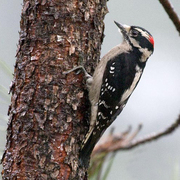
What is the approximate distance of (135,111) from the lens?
841 centimetres

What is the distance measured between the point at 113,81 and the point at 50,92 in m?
0.72

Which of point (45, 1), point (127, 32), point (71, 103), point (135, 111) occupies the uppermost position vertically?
point (45, 1)

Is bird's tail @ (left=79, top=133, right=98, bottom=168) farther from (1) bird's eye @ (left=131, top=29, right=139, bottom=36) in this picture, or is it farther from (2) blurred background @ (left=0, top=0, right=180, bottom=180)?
(2) blurred background @ (left=0, top=0, right=180, bottom=180)

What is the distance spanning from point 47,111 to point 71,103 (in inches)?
7.8

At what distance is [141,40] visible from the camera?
356cm

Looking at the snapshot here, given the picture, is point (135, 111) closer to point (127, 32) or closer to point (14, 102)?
point (127, 32)

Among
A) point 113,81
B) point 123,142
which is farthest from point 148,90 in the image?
point 113,81

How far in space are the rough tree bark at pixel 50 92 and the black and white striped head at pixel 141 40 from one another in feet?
2.20

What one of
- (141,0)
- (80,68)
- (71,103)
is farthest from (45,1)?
(141,0)

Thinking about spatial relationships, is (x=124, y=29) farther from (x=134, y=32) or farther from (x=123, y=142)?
(x=123, y=142)

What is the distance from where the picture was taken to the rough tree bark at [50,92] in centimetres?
257

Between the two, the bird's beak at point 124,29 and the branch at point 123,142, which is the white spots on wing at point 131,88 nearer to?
the branch at point 123,142

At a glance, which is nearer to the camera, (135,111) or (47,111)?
(47,111)

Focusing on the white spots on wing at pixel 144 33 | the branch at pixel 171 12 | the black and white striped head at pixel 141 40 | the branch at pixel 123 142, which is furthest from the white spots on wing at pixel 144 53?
the branch at pixel 171 12
